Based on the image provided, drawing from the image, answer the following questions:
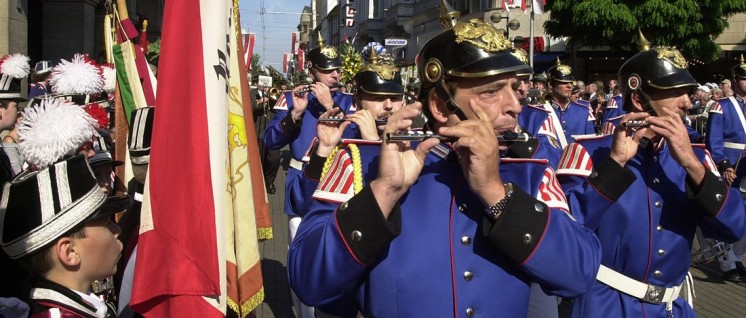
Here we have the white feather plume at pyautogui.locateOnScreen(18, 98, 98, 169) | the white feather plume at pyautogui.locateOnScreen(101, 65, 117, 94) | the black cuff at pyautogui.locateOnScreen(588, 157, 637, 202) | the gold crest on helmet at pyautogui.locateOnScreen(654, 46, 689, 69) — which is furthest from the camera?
the white feather plume at pyautogui.locateOnScreen(101, 65, 117, 94)

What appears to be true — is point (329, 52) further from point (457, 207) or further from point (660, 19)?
point (660, 19)

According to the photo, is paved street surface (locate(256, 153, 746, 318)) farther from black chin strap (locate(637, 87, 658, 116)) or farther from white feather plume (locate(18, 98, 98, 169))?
white feather plume (locate(18, 98, 98, 169))

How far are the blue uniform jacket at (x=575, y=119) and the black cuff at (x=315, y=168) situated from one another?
6600 mm

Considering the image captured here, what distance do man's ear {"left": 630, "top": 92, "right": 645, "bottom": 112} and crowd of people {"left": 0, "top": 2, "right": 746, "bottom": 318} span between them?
4 centimetres

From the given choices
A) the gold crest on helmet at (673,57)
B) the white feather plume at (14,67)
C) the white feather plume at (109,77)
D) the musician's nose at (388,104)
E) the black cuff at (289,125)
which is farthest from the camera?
the black cuff at (289,125)

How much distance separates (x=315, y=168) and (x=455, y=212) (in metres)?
2.02

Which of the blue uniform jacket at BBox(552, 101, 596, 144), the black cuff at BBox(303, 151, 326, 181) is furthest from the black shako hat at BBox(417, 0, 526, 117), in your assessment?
the blue uniform jacket at BBox(552, 101, 596, 144)

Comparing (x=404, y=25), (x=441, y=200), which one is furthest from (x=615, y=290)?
(x=404, y=25)

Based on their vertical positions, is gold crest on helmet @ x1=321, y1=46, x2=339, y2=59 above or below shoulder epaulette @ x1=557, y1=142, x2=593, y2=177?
above

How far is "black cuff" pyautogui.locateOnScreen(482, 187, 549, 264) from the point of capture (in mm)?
2512

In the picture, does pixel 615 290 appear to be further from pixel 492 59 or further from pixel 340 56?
pixel 340 56

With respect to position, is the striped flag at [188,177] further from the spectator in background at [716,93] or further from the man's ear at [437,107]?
the spectator in background at [716,93]

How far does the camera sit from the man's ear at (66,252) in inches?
112

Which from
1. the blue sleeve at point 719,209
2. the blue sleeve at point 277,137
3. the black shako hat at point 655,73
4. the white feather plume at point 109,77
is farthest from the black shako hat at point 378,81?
the blue sleeve at point 719,209
